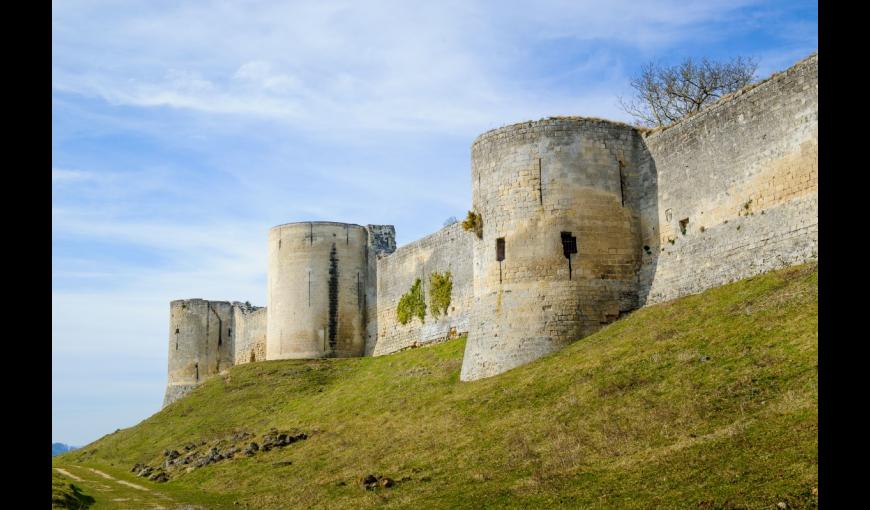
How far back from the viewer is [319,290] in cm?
3850

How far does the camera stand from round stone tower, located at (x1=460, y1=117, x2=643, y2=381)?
21.2m

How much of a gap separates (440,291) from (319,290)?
8.38 metres

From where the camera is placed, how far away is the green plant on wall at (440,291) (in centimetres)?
3136

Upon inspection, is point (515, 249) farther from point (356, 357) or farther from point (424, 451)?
point (356, 357)

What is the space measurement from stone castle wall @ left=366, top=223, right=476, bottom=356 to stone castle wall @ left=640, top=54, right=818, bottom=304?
764 cm

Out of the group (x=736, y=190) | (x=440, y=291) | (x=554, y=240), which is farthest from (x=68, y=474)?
(x=736, y=190)

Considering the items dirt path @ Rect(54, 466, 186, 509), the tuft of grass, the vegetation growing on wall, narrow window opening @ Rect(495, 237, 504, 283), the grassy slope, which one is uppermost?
the vegetation growing on wall

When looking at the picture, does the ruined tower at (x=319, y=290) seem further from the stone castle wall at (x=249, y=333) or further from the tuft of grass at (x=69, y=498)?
the tuft of grass at (x=69, y=498)

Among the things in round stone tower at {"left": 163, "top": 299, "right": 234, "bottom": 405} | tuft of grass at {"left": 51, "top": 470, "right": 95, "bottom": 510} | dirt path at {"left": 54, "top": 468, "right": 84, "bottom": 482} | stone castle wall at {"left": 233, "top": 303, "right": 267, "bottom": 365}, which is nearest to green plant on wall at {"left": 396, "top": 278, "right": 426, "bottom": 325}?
dirt path at {"left": 54, "top": 468, "right": 84, "bottom": 482}

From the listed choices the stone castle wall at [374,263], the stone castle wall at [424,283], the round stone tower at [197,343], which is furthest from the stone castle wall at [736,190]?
the round stone tower at [197,343]

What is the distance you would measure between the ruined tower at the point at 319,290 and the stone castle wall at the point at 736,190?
18869 millimetres

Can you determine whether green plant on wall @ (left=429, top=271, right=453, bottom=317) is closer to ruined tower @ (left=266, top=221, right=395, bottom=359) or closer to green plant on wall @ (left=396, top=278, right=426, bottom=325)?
green plant on wall @ (left=396, top=278, right=426, bottom=325)

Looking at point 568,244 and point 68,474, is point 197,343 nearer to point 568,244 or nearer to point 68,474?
point 68,474

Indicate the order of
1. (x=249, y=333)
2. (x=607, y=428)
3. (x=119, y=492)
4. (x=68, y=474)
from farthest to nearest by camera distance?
1. (x=249, y=333)
2. (x=68, y=474)
3. (x=119, y=492)
4. (x=607, y=428)
